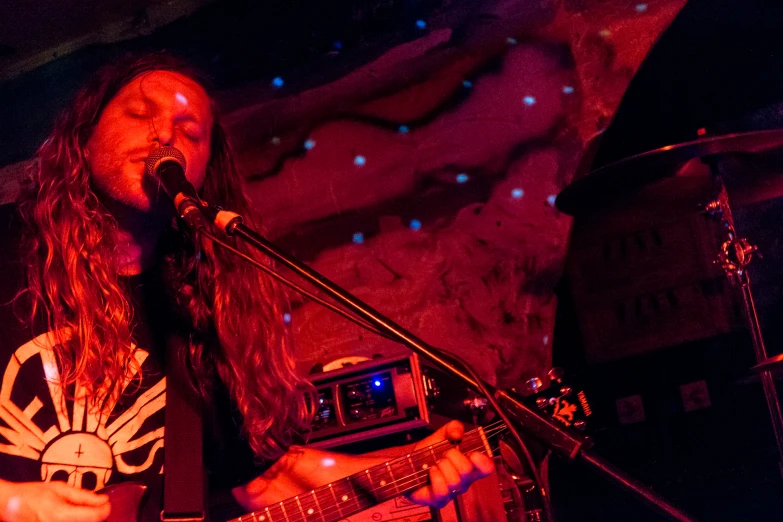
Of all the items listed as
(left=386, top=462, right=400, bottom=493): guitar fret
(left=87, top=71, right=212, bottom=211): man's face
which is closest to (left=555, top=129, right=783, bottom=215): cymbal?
(left=386, top=462, right=400, bottom=493): guitar fret

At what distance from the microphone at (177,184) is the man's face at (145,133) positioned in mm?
364

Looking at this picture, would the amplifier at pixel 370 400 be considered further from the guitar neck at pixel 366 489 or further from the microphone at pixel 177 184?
the microphone at pixel 177 184

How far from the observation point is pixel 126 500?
1.57 m

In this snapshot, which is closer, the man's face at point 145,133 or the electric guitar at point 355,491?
the electric guitar at point 355,491

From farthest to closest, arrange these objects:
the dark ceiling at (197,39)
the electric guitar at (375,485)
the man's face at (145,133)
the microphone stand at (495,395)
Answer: the dark ceiling at (197,39) → the man's face at (145,133) → the electric guitar at (375,485) → the microphone stand at (495,395)

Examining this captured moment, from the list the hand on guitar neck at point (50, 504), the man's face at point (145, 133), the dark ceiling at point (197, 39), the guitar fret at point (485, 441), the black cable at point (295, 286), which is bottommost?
the guitar fret at point (485, 441)

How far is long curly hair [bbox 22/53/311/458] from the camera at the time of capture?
5.78ft

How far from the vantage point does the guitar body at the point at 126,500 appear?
1.55 m

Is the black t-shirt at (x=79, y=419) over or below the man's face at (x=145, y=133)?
below

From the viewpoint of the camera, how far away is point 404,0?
9.83 ft

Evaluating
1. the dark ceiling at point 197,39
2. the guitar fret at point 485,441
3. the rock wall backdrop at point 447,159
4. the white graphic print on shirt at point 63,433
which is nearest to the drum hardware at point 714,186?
the rock wall backdrop at point 447,159

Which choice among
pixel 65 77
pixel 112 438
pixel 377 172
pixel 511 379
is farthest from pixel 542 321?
pixel 65 77

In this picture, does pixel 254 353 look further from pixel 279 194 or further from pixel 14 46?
pixel 14 46

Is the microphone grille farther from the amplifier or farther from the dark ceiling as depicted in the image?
the dark ceiling
